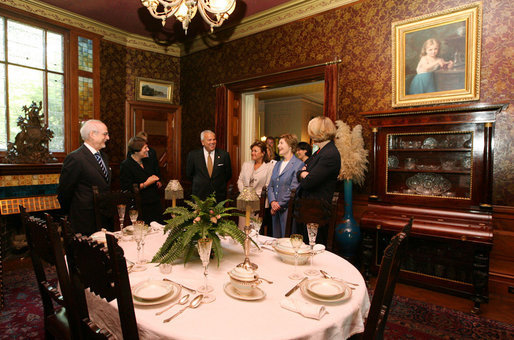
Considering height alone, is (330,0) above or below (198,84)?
above

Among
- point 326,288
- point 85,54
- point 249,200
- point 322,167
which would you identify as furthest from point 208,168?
point 326,288

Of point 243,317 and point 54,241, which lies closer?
point 243,317

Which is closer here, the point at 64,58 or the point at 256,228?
the point at 256,228

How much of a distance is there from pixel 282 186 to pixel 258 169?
2.36 ft

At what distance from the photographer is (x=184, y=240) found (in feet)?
4.66

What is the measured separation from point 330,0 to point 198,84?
264 cm

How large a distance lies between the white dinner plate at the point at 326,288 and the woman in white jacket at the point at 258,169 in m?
2.54

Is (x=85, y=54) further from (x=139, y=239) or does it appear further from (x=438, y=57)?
(x=438, y=57)

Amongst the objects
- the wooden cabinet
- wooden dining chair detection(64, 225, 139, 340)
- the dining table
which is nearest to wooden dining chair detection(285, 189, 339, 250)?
the dining table

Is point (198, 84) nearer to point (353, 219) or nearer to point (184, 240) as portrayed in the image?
point (353, 219)

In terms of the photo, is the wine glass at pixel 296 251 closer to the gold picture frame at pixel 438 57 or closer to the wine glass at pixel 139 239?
the wine glass at pixel 139 239

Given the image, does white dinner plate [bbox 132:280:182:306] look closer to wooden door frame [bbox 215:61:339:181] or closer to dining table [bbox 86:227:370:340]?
dining table [bbox 86:227:370:340]

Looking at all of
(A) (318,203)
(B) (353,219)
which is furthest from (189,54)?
(A) (318,203)

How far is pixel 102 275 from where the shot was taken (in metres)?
1.01
